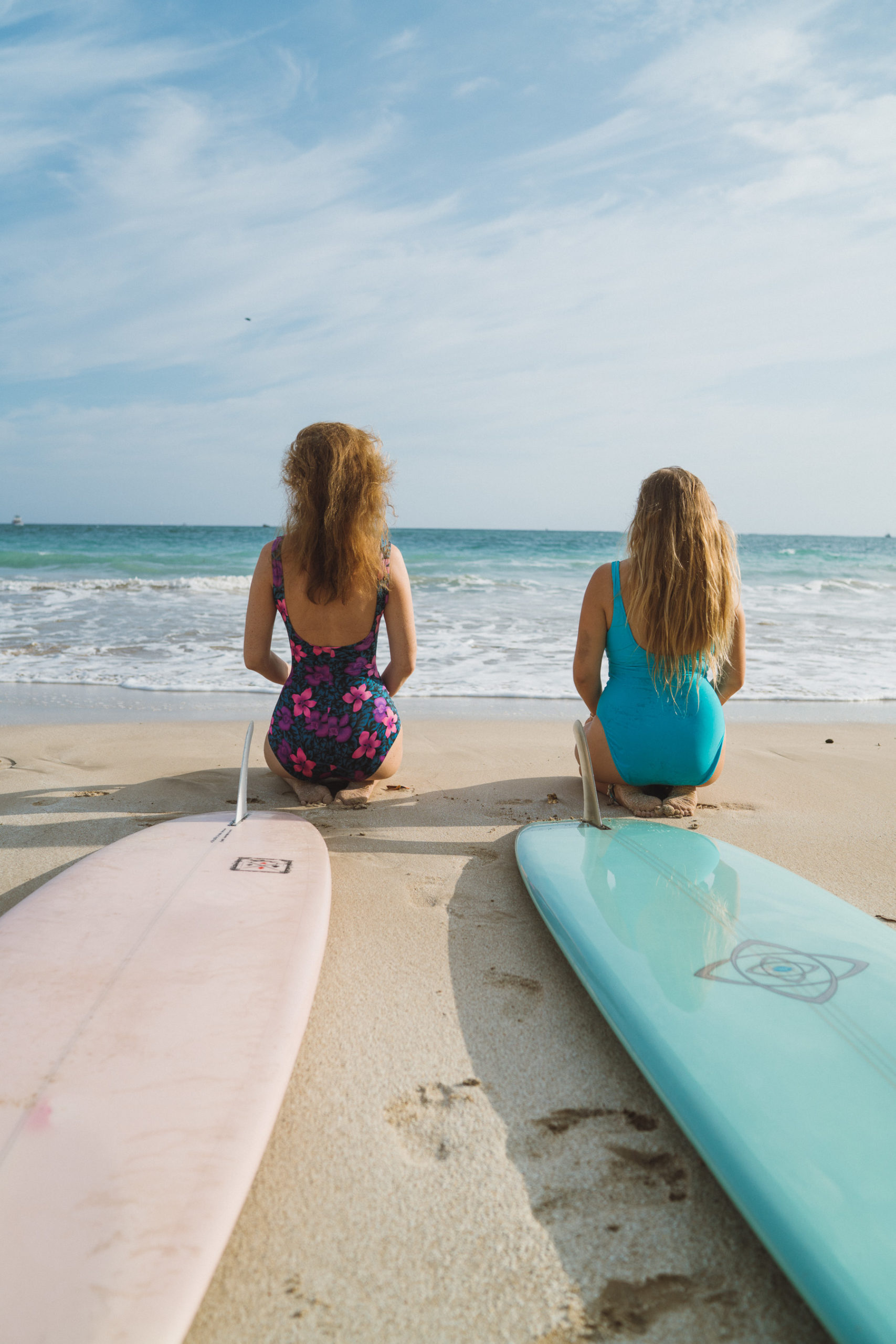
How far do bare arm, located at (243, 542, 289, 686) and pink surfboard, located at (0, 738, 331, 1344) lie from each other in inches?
39.5

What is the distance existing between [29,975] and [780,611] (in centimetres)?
1005

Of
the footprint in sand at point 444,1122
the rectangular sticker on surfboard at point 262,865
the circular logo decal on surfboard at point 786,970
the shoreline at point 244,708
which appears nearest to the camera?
the footprint in sand at point 444,1122

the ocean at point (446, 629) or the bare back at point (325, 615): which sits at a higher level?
the bare back at point (325, 615)

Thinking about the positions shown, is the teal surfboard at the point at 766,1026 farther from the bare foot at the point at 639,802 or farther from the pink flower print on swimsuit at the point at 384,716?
the pink flower print on swimsuit at the point at 384,716

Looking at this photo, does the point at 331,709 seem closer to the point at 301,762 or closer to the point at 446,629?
the point at 301,762

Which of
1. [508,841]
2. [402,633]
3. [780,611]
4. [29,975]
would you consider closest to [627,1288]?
[29,975]

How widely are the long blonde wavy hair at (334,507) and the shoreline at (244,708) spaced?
1797 millimetres

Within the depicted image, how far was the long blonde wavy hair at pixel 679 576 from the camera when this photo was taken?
267 centimetres

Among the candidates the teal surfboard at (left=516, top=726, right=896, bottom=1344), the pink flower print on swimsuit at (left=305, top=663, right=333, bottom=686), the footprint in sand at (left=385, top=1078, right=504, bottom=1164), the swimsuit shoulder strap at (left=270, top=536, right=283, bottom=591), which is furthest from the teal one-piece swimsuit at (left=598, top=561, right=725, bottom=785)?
the footprint in sand at (left=385, top=1078, right=504, bottom=1164)

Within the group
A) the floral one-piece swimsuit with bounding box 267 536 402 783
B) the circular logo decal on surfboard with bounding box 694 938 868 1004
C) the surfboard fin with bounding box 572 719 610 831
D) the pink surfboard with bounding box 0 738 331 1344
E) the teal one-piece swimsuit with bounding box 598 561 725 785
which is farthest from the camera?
the floral one-piece swimsuit with bounding box 267 536 402 783

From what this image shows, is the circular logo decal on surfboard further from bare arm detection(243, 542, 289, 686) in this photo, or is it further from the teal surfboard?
bare arm detection(243, 542, 289, 686)

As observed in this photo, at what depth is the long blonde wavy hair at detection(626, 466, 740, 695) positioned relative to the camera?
2.67 meters

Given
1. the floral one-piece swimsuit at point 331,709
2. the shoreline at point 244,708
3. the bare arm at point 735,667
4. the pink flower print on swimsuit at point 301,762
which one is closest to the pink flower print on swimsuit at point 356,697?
the floral one-piece swimsuit at point 331,709

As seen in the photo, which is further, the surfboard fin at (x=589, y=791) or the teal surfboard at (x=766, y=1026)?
the surfboard fin at (x=589, y=791)
